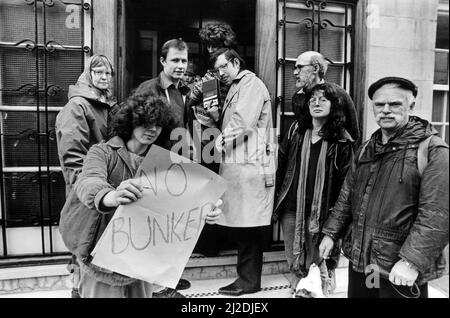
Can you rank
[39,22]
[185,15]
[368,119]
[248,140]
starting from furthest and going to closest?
[185,15] < [368,119] < [39,22] < [248,140]

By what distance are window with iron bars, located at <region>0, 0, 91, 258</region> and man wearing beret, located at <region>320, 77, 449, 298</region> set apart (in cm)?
228

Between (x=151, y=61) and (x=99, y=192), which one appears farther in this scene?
(x=151, y=61)

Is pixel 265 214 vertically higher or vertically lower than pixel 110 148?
lower

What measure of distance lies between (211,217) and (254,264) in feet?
4.35

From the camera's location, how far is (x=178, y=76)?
281cm

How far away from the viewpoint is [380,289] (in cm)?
195

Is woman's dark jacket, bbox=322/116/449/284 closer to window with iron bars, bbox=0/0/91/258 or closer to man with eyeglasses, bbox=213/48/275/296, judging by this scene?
man with eyeglasses, bbox=213/48/275/296

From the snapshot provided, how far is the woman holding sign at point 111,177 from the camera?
1636 mm

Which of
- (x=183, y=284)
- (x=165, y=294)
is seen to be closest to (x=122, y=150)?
(x=165, y=294)

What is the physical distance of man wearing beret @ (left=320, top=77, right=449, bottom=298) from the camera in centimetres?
169

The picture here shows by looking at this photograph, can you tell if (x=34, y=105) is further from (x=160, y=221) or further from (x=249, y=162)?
(x=160, y=221)

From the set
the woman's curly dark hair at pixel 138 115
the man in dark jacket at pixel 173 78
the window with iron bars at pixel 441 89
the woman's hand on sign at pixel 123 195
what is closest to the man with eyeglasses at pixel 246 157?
the man in dark jacket at pixel 173 78

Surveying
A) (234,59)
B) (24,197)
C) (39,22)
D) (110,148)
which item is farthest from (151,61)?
(110,148)

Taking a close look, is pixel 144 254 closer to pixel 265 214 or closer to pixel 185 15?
pixel 265 214
